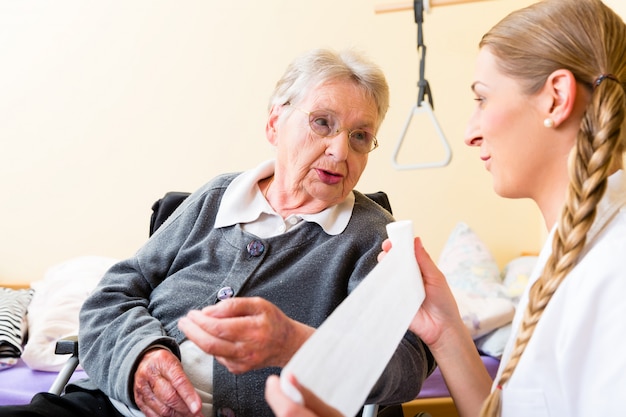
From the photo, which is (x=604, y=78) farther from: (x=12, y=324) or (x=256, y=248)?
(x=12, y=324)

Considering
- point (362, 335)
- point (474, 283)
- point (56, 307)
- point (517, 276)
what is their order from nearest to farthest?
point (362, 335)
point (56, 307)
point (474, 283)
point (517, 276)

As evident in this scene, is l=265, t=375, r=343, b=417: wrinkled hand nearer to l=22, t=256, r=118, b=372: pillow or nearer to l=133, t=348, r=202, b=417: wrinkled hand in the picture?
l=133, t=348, r=202, b=417: wrinkled hand

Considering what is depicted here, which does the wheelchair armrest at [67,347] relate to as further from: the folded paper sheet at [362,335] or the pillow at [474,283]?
the pillow at [474,283]

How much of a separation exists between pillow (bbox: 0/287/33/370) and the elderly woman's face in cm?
112

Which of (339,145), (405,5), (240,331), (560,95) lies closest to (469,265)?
(405,5)

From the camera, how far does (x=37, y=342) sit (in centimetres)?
211

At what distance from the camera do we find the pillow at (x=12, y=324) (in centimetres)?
211

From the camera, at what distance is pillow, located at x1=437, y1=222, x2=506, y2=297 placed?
2670mm

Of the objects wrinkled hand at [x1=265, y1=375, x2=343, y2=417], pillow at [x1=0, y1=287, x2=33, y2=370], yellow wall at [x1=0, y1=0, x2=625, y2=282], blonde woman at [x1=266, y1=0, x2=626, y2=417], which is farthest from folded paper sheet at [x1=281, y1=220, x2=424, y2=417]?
yellow wall at [x1=0, y1=0, x2=625, y2=282]

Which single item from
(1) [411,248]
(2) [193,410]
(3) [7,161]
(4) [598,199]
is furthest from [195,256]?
(3) [7,161]

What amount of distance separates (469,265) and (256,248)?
1518 millimetres

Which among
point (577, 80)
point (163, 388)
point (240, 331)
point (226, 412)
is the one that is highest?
point (577, 80)

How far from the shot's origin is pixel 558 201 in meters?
1.13

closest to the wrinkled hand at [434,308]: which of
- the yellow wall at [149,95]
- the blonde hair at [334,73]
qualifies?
the blonde hair at [334,73]
